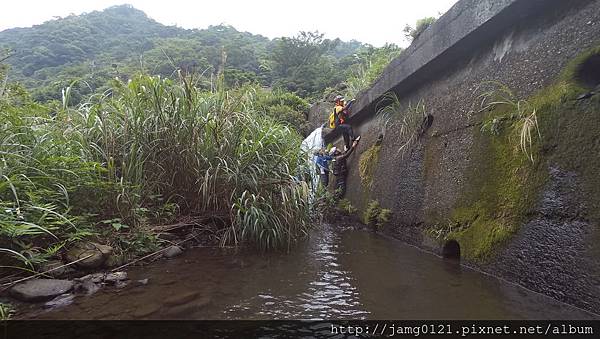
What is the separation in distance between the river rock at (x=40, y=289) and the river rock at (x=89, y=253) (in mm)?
249

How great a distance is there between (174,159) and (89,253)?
1244mm

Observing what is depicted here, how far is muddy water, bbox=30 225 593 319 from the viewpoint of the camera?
1.72 metres

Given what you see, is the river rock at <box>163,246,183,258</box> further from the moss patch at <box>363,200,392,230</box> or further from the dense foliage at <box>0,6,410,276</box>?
the moss patch at <box>363,200,392,230</box>

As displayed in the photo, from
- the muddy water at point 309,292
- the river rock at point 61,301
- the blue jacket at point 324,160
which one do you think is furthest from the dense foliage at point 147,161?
the blue jacket at point 324,160

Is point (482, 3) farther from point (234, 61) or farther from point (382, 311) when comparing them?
point (234, 61)

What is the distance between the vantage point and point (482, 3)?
2.81m

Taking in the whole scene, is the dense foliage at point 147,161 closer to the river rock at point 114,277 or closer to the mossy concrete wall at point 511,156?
the river rock at point 114,277

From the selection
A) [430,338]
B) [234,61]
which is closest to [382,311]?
[430,338]

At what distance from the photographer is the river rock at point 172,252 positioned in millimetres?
2849

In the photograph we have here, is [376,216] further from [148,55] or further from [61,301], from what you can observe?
[148,55]

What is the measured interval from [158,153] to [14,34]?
5716 centimetres

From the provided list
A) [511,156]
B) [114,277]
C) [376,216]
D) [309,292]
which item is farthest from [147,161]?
[511,156]

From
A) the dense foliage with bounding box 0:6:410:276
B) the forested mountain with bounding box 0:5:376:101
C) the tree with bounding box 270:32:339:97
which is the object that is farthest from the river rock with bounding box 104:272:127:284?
the tree with bounding box 270:32:339:97

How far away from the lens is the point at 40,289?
1857 millimetres
